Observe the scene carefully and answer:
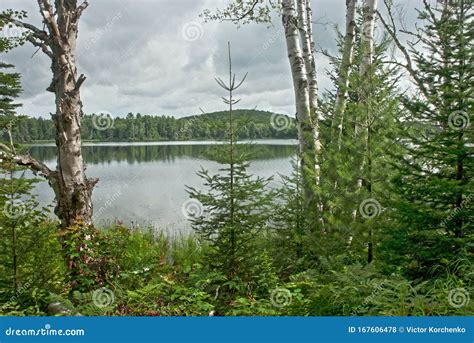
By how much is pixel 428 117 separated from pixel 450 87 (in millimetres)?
417

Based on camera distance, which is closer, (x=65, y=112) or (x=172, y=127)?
(x=65, y=112)

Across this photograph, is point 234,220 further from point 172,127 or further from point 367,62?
point 172,127

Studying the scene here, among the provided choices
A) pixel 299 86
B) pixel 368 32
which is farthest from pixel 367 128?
pixel 368 32

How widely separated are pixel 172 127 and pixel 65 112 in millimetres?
83457

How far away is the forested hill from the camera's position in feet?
20.6

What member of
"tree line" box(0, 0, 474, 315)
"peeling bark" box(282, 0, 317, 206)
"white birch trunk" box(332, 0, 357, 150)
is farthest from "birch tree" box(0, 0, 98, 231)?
"white birch trunk" box(332, 0, 357, 150)

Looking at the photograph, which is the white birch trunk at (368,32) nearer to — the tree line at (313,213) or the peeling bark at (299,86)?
the tree line at (313,213)

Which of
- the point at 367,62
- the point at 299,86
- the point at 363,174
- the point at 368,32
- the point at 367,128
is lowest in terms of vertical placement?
the point at 363,174

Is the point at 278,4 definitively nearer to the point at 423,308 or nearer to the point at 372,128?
the point at 372,128

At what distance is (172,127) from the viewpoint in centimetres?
8888

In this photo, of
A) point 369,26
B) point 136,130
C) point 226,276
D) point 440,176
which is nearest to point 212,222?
point 226,276

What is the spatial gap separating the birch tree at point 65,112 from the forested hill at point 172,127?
15.0 inches

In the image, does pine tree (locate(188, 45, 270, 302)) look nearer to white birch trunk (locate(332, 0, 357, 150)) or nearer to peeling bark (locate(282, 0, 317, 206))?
peeling bark (locate(282, 0, 317, 206))

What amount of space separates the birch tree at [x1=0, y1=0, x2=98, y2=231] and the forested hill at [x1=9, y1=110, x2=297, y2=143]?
380 mm
